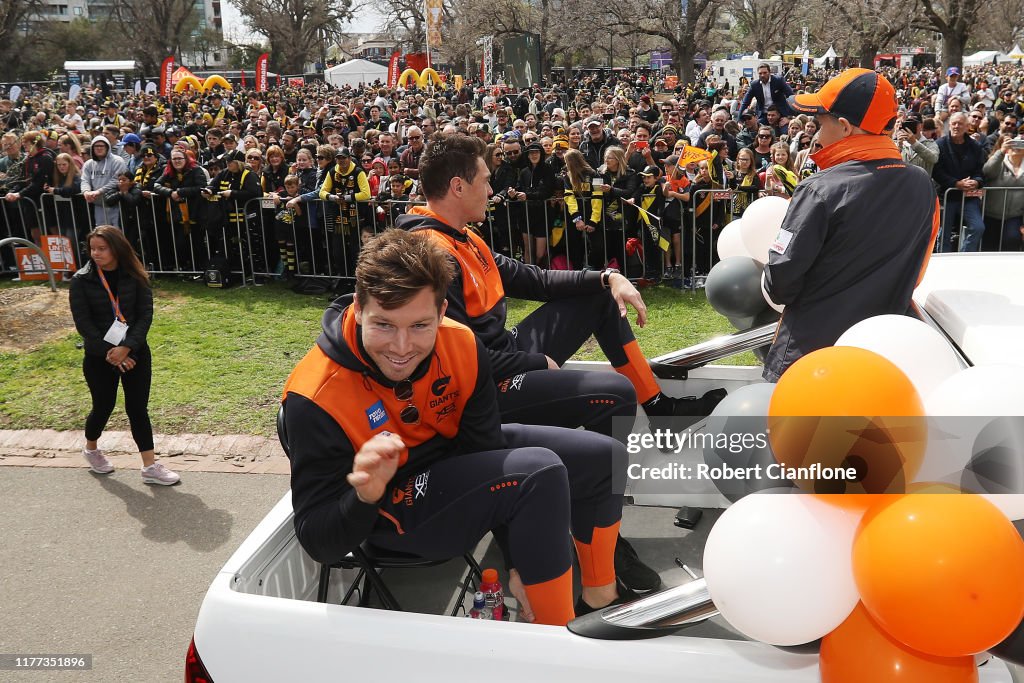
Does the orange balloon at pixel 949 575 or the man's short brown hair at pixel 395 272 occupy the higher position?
the man's short brown hair at pixel 395 272

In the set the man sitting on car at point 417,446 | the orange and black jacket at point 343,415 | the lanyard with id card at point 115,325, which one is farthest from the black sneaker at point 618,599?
the lanyard with id card at point 115,325

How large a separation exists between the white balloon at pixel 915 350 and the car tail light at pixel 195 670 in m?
1.73

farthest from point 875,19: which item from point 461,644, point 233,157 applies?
point 461,644

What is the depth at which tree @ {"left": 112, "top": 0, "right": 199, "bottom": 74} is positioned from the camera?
222 ft

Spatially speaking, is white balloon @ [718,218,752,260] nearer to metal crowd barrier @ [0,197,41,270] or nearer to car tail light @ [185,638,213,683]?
car tail light @ [185,638,213,683]

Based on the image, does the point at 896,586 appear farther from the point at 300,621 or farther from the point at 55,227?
the point at 55,227

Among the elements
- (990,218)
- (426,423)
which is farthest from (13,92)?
(426,423)

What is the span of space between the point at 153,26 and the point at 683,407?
75229mm

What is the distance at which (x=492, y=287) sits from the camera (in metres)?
3.62

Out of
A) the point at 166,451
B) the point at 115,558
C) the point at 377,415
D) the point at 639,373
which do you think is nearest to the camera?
the point at 377,415

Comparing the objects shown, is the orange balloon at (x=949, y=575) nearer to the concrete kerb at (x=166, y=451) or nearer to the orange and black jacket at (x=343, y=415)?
the orange and black jacket at (x=343, y=415)

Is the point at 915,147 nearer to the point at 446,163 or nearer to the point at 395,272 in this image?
the point at 446,163

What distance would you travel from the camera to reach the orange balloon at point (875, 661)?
1735 mm

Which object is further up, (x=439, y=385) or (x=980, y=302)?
(x=980, y=302)
